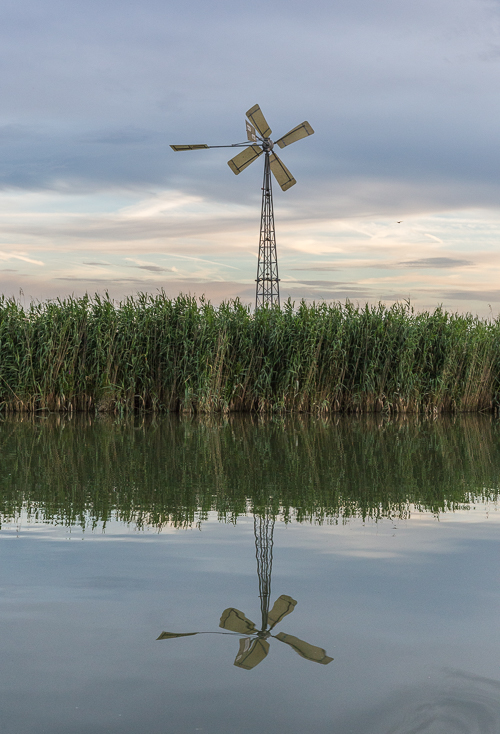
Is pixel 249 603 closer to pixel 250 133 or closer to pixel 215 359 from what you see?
pixel 215 359

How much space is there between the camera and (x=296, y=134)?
24531mm

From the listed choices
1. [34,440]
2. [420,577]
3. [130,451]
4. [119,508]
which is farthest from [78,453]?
[420,577]

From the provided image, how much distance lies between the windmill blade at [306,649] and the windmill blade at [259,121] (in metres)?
24.1

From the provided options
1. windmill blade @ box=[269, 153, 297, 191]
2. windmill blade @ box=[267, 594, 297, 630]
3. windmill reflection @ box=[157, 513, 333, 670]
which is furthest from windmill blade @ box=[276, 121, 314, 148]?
windmill blade @ box=[267, 594, 297, 630]

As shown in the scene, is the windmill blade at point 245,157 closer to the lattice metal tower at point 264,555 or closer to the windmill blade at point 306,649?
the lattice metal tower at point 264,555

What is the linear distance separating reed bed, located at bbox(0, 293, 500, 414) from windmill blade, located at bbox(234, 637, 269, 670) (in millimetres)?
10867

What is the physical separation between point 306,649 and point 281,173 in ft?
78.2

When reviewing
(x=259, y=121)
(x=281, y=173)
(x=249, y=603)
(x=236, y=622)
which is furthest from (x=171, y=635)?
(x=259, y=121)

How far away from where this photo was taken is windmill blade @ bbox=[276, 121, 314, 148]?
24406 millimetres

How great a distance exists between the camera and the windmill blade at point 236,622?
2.39 m

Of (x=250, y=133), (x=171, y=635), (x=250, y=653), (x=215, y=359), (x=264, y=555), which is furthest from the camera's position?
(x=250, y=133)

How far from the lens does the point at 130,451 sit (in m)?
7.68

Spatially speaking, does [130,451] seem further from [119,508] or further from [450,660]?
[450,660]

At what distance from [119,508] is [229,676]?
103 inches
